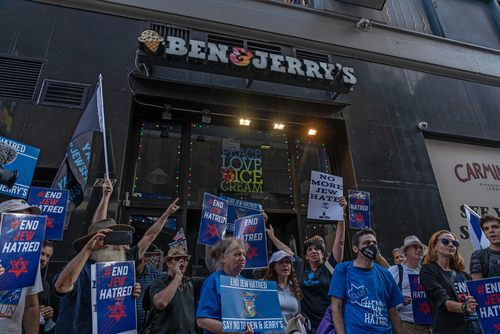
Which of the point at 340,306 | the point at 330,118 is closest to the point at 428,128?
the point at 330,118

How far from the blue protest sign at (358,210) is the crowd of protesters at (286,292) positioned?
4.28 ft

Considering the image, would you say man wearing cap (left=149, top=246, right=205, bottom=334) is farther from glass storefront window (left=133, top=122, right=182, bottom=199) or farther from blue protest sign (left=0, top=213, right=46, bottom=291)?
glass storefront window (left=133, top=122, right=182, bottom=199)

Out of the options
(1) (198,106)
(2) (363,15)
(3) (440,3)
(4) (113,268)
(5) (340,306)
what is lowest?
(5) (340,306)

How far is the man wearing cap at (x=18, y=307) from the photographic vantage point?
2641 millimetres

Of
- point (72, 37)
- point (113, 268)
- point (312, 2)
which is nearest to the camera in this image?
point (113, 268)

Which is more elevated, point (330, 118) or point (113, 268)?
point (330, 118)

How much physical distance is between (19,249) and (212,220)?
257 cm

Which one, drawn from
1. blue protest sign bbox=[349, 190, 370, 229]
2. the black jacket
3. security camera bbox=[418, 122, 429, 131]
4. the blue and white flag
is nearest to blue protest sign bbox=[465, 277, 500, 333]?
the black jacket

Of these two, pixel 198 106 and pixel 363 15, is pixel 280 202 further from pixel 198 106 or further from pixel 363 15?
pixel 363 15

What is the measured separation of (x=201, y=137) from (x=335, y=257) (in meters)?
4.50

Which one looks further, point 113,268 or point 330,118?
point 330,118

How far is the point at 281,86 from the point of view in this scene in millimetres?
7898

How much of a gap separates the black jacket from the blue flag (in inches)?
187

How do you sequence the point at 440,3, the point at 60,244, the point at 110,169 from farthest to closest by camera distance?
the point at 440,3 → the point at 110,169 → the point at 60,244
